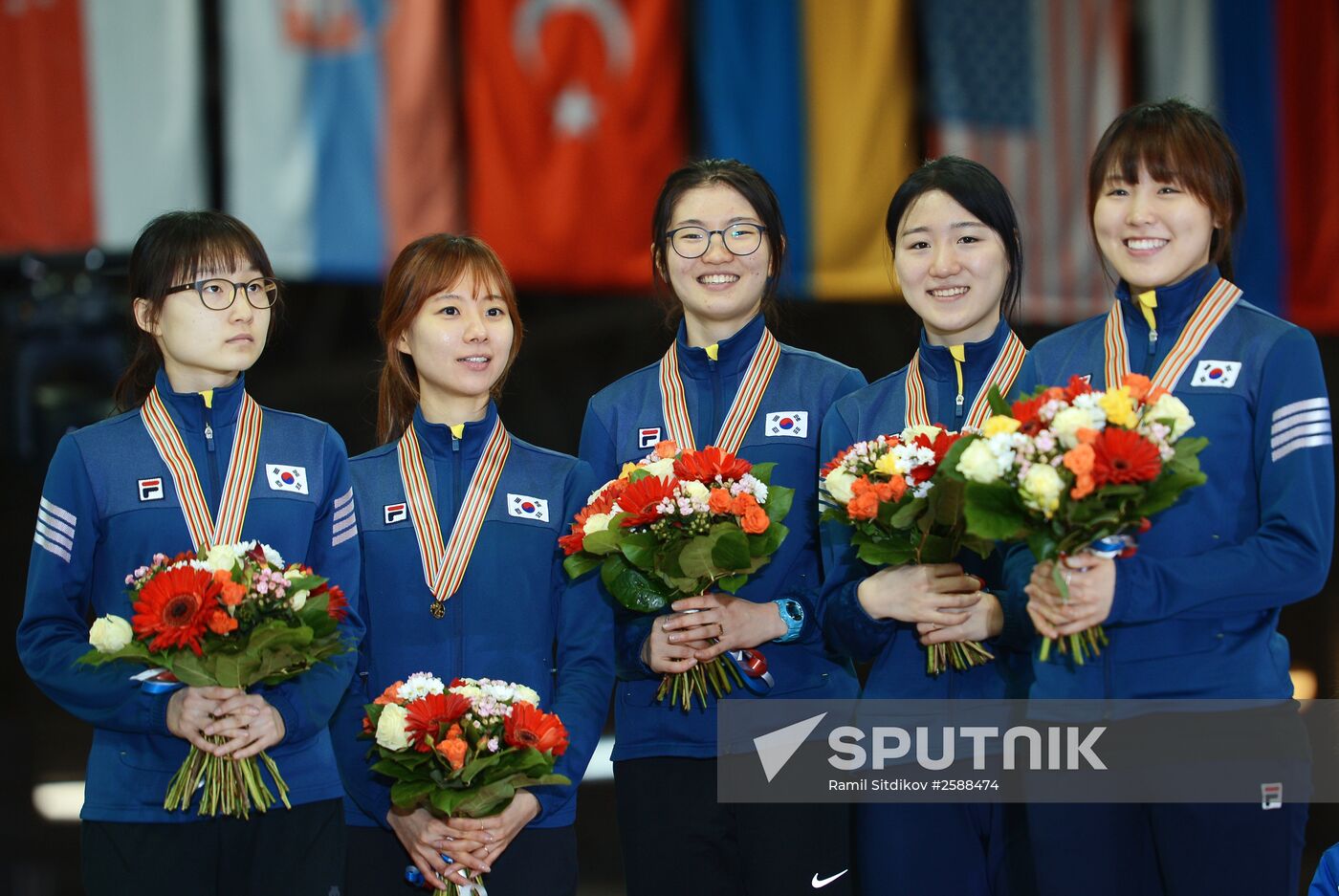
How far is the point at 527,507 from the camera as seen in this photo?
3.17m

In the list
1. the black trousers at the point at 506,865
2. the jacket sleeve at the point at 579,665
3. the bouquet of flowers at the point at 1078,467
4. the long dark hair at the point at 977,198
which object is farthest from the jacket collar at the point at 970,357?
the black trousers at the point at 506,865

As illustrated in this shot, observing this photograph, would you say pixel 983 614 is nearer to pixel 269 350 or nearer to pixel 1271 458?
pixel 1271 458

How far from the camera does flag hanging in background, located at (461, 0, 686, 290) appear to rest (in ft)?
25.5

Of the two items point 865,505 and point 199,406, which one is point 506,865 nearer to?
point 865,505

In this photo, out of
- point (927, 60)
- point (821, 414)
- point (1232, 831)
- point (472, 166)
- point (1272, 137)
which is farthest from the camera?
point (1272, 137)

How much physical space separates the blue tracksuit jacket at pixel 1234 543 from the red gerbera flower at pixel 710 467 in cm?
69

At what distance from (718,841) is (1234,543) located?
3.79 feet

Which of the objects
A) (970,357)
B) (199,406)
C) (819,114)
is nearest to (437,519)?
(199,406)

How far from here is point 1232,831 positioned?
2516mm

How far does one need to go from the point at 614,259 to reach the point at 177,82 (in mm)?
2348

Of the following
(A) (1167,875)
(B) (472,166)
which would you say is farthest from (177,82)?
(A) (1167,875)

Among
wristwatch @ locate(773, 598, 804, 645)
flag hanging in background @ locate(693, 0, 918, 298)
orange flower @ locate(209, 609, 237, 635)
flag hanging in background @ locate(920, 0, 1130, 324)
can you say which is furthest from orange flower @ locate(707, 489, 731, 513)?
flag hanging in background @ locate(920, 0, 1130, 324)

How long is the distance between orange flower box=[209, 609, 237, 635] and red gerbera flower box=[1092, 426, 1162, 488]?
1478 millimetres

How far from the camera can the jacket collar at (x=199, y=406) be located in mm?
3049
